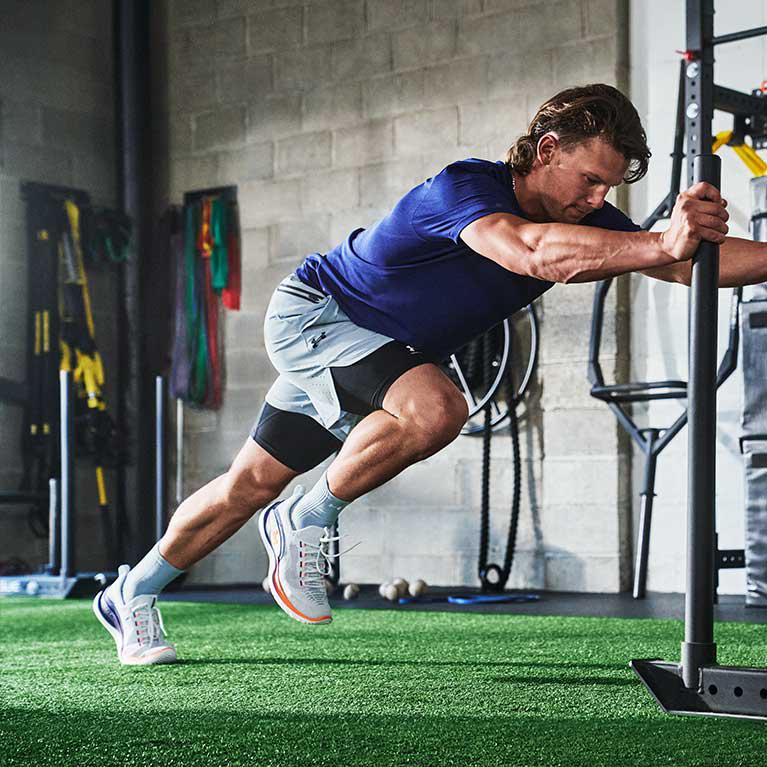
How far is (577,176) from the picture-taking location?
2607 millimetres

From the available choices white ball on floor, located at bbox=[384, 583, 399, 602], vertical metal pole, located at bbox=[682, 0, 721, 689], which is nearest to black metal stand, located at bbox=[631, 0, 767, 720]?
vertical metal pole, located at bbox=[682, 0, 721, 689]

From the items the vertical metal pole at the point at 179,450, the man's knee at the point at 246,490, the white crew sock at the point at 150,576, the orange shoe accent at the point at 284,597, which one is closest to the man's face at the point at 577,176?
the man's knee at the point at 246,490

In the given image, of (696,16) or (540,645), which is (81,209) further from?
(696,16)

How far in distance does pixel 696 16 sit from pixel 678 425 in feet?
9.82

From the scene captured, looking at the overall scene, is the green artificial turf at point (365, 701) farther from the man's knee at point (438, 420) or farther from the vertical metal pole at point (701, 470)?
the man's knee at point (438, 420)

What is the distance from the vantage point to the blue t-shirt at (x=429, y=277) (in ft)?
8.73

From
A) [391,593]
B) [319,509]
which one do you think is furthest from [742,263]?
[391,593]

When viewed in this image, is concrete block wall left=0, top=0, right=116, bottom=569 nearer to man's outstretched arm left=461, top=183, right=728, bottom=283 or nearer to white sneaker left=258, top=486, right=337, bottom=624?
white sneaker left=258, top=486, right=337, bottom=624

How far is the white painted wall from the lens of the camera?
560 centimetres

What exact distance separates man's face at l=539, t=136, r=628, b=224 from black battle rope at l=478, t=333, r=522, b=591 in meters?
3.28

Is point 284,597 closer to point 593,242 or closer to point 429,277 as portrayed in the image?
point 429,277

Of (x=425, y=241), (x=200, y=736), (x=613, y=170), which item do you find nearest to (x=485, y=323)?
(x=425, y=241)

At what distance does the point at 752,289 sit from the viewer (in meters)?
4.88

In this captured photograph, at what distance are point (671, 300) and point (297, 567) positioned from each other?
3.33 m
